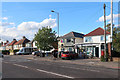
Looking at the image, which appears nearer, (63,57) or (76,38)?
(63,57)

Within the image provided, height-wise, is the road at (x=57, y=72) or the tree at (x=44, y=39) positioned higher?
the tree at (x=44, y=39)

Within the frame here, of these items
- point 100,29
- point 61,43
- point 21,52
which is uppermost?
point 100,29

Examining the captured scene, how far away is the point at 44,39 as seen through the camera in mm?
32188

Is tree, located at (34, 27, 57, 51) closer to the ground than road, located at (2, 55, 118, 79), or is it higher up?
higher up

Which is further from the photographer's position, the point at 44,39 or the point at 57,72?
the point at 44,39

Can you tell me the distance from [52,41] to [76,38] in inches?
595

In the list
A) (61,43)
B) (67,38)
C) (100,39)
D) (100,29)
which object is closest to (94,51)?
(100,39)

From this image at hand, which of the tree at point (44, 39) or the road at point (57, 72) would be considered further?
the tree at point (44, 39)

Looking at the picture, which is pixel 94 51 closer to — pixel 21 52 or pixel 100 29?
pixel 100 29

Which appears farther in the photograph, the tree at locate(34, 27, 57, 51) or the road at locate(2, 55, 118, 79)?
the tree at locate(34, 27, 57, 51)

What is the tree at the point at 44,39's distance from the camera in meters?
32.2

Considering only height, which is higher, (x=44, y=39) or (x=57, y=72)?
(x=44, y=39)

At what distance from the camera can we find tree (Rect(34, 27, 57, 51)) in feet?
106

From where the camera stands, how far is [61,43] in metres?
51.7
